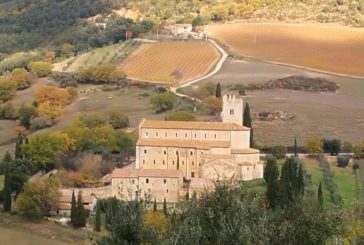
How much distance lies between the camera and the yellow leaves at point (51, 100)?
69.0 m

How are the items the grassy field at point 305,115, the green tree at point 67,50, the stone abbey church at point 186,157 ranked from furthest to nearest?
the green tree at point 67,50, the grassy field at point 305,115, the stone abbey church at point 186,157

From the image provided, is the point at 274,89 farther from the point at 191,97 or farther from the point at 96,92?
the point at 96,92

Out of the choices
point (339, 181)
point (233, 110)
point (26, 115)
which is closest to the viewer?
point (339, 181)

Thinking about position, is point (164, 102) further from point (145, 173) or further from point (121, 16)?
point (121, 16)

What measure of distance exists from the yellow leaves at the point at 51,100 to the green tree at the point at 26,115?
675 millimetres

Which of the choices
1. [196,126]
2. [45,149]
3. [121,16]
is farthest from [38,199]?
[121,16]

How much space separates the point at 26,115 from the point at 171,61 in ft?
92.0

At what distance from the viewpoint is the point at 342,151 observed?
53000 mm

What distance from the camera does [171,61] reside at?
91.2 metres

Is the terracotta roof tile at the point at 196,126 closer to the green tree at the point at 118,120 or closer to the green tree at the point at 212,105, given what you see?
the green tree at the point at 118,120

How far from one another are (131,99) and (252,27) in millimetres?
36694

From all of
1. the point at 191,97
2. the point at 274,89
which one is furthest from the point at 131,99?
the point at 274,89

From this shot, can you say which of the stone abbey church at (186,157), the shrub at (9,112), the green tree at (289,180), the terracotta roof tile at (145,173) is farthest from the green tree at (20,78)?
the green tree at (289,180)

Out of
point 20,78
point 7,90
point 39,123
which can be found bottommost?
point 39,123
